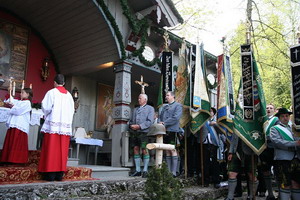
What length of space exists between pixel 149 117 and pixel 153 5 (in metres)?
3.62

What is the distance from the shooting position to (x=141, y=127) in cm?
766

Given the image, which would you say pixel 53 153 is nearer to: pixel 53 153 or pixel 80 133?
pixel 53 153

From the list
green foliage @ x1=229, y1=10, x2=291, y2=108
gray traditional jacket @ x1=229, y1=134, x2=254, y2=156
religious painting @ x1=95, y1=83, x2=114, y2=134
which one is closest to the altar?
religious painting @ x1=95, y1=83, x2=114, y2=134

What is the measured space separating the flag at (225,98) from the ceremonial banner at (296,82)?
7.18 ft

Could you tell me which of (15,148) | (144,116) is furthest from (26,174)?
(144,116)

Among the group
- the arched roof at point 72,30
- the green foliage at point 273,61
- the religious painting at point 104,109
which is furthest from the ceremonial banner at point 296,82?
the green foliage at point 273,61

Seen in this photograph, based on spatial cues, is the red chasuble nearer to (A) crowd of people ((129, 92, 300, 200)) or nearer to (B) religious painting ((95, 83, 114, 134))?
(A) crowd of people ((129, 92, 300, 200))

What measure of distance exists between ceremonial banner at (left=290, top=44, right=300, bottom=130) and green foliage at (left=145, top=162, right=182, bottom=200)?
2.52 meters

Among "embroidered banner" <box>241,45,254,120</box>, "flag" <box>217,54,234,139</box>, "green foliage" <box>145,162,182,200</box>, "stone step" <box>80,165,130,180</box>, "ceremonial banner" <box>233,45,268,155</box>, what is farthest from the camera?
"flag" <box>217,54,234,139</box>

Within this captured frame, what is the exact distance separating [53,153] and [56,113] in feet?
2.58

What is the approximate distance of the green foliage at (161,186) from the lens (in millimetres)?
4039

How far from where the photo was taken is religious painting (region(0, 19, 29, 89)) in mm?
8984

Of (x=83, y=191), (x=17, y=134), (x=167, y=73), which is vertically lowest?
(x=83, y=191)

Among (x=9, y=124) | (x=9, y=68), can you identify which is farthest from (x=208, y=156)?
(x=9, y=68)
